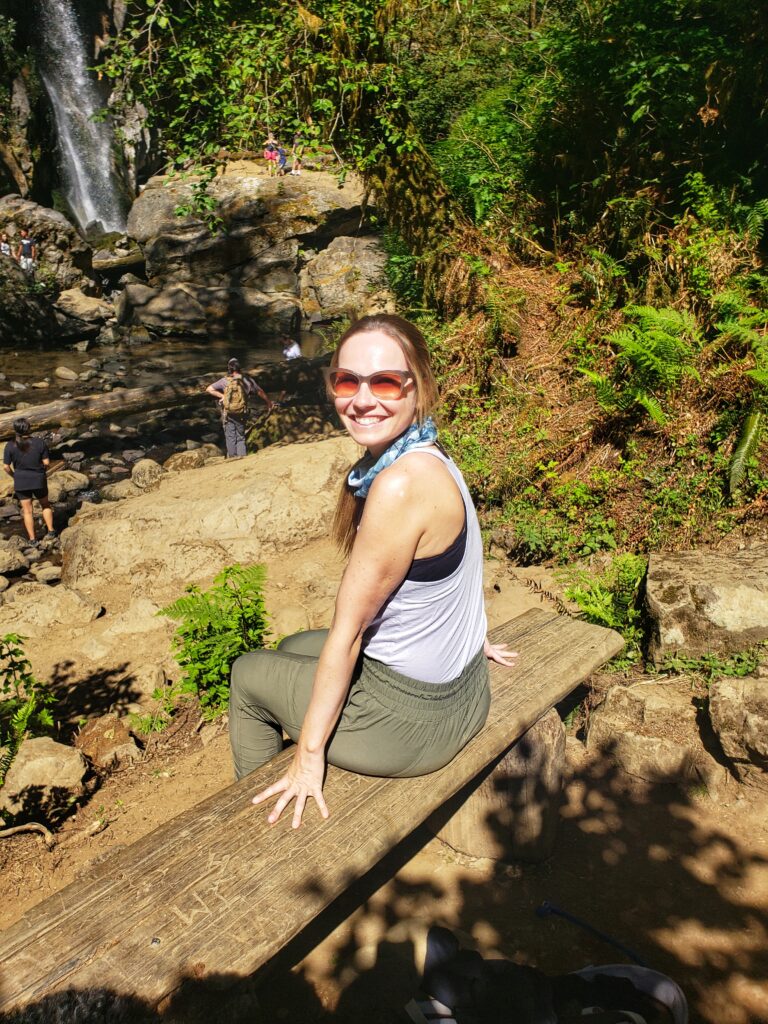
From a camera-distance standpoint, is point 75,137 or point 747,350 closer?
point 747,350

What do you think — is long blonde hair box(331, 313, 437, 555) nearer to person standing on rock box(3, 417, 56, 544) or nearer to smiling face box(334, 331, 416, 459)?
smiling face box(334, 331, 416, 459)

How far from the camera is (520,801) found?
3.40m

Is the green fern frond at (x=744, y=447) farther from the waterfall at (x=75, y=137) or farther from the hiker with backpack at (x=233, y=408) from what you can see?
the waterfall at (x=75, y=137)

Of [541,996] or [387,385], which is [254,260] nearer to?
[387,385]

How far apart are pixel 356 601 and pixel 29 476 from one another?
30.6 ft

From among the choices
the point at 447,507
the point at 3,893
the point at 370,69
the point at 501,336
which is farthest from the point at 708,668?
the point at 370,69

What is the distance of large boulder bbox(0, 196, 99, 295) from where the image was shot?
2303cm

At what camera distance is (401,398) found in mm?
2395

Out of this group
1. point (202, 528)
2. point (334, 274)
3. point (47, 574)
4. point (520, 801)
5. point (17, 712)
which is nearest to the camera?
point (520, 801)

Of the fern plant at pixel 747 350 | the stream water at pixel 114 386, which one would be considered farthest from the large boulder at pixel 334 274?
the fern plant at pixel 747 350

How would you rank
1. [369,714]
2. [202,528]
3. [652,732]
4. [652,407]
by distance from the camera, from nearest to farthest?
[369,714] → [652,732] → [652,407] → [202,528]

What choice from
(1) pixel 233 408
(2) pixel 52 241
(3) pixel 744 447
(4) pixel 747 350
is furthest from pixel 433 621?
(2) pixel 52 241

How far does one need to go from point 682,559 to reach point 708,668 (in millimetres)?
806

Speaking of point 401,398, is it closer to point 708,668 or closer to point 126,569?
point 708,668
